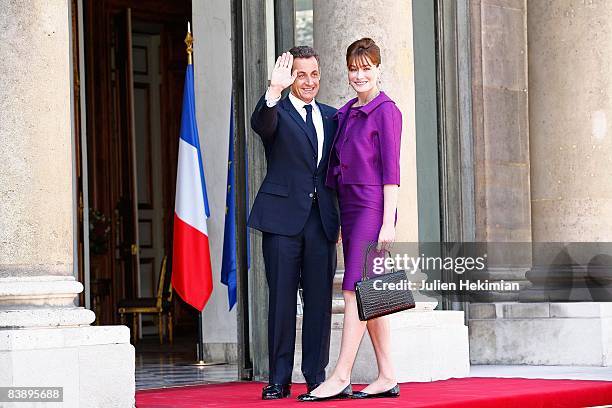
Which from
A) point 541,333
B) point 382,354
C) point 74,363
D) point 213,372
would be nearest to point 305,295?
point 382,354

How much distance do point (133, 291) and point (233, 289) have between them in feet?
23.2

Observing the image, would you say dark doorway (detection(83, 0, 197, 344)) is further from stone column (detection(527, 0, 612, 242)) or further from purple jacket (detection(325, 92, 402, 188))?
purple jacket (detection(325, 92, 402, 188))

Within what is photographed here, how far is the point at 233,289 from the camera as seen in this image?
33.9ft

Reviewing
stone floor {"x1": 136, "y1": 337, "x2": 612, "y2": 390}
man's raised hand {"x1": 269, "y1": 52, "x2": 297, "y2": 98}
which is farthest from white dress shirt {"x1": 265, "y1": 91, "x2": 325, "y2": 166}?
stone floor {"x1": 136, "y1": 337, "x2": 612, "y2": 390}

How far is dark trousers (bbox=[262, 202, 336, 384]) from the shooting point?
22.5ft

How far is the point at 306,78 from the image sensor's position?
269 inches

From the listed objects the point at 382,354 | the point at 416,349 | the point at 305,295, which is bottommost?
the point at 416,349

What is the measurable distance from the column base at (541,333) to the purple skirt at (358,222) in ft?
11.1

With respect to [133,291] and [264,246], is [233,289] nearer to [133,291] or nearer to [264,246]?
[264,246]

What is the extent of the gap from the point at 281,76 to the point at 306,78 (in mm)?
269

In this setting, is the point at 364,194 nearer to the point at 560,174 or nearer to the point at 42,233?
the point at 42,233

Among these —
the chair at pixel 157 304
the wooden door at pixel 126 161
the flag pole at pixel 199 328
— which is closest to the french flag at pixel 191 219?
the flag pole at pixel 199 328

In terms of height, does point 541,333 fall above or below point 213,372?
above

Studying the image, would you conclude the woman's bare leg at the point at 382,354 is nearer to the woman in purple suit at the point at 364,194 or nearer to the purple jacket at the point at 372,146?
the woman in purple suit at the point at 364,194
